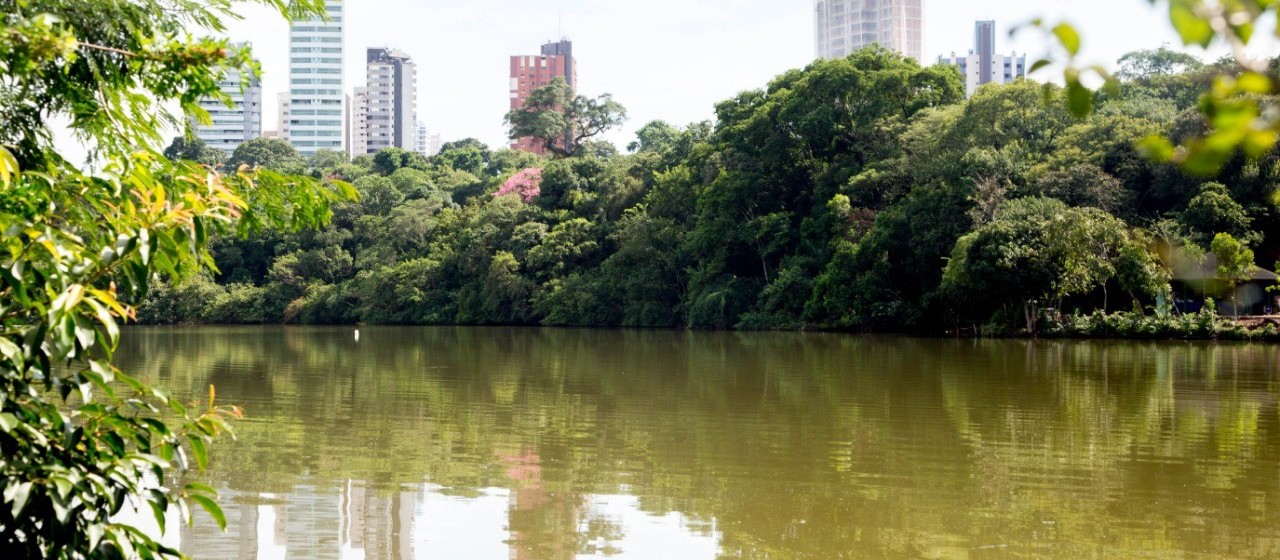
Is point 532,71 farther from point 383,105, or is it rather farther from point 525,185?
point 525,185

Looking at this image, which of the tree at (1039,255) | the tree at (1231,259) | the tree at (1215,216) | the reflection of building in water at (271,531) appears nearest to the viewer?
the reflection of building in water at (271,531)

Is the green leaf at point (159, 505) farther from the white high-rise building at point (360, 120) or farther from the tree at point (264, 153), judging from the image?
the white high-rise building at point (360, 120)

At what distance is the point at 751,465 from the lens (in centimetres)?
841

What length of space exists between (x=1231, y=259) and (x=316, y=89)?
349 feet

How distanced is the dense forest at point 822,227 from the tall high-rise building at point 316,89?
60.5 metres

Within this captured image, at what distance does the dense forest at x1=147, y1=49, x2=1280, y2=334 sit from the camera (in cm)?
2864

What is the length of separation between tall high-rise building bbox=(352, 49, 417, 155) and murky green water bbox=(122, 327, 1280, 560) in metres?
121

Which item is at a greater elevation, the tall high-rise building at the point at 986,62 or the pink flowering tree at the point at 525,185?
the tall high-rise building at the point at 986,62

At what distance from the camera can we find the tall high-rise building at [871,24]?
125 metres

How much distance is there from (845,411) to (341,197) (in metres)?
8.75

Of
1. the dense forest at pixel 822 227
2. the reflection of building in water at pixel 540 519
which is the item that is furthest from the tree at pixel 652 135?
the reflection of building in water at pixel 540 519

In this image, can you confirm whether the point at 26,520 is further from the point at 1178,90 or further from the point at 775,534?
the point at 1178,90

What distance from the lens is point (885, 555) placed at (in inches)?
226

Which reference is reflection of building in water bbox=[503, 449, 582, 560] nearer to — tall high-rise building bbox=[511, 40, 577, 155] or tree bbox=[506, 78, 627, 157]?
tree bbox=[506, 78, 627, 157]
